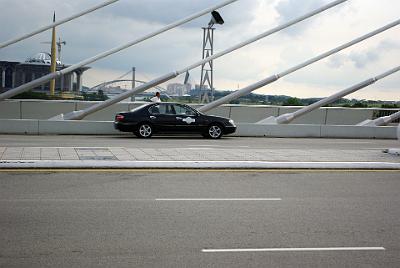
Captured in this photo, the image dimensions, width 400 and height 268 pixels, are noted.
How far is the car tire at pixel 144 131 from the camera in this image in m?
23.1

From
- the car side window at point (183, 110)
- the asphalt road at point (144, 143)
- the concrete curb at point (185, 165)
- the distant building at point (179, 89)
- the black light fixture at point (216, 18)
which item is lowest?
the asphalt road at point (144, 143)

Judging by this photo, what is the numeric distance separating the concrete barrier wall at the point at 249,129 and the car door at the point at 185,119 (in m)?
2.80

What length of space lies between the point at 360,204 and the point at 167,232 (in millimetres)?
3549

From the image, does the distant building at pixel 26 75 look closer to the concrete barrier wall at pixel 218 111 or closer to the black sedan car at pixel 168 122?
the concrete barrier wall at pixel 218 111

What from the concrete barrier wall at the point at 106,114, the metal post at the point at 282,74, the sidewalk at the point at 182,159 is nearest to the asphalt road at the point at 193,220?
the sidewalk at the point at 182,159

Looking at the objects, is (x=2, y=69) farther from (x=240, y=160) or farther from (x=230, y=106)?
(x=240, y=160)

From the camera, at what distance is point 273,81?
29.6m

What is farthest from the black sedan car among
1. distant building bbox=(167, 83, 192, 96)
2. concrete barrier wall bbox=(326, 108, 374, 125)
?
concrete barrier wall bbox=(326, 108, 374, 125)

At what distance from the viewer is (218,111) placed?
1259 inches

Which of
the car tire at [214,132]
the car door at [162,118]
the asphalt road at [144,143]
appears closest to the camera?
the asphalt road at [144,143]

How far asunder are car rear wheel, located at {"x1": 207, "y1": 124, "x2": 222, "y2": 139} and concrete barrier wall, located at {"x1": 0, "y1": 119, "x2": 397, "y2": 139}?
2.50 metres

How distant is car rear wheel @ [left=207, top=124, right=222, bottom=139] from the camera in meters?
23.9

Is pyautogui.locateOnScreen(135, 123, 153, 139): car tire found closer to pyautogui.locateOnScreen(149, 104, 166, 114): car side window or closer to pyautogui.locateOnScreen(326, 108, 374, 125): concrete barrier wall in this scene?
pyautogui.locateOnScreen(149, 104, 166, 114): car side window

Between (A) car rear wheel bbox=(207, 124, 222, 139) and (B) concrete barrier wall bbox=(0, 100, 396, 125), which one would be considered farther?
(B) concrete barrier wall bbox=(0, 100, 396, 125)
